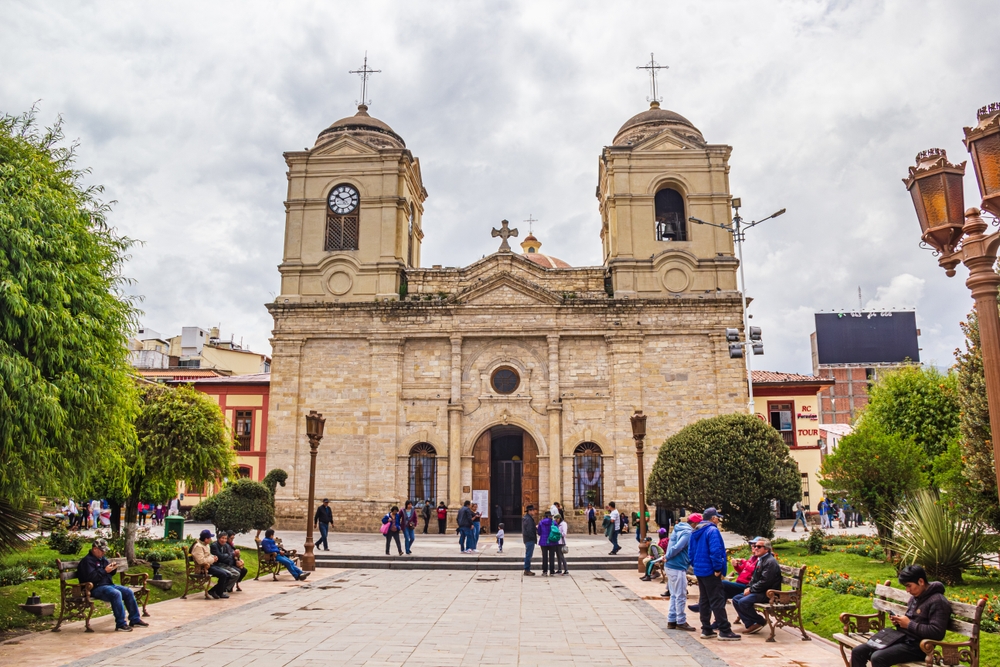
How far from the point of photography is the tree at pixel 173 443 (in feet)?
53.8

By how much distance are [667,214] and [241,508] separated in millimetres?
20072

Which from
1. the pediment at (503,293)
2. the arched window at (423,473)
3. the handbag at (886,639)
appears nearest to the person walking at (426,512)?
the arched window at (423,473)

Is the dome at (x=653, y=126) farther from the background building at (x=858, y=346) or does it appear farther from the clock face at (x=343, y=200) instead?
the background building at (x=858, y=346)

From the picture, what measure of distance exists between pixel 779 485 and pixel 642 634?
30.9 feet

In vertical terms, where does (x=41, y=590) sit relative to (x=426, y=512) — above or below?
below

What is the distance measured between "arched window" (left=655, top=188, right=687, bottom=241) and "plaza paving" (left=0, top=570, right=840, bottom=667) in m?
18.3

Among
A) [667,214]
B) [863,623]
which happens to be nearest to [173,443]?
[863,623]

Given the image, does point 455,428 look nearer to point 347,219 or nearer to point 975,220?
point 347,219

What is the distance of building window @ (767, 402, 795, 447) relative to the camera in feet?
116

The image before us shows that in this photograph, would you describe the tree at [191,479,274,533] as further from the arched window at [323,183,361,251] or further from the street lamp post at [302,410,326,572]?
the arched window at [323,183,361,251]

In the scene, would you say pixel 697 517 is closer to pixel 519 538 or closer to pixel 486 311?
pixel 519 538

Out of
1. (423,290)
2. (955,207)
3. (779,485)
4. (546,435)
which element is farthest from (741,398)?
(955,207)

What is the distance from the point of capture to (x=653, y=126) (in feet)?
102

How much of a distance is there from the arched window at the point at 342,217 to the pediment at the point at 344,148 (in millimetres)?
1387
